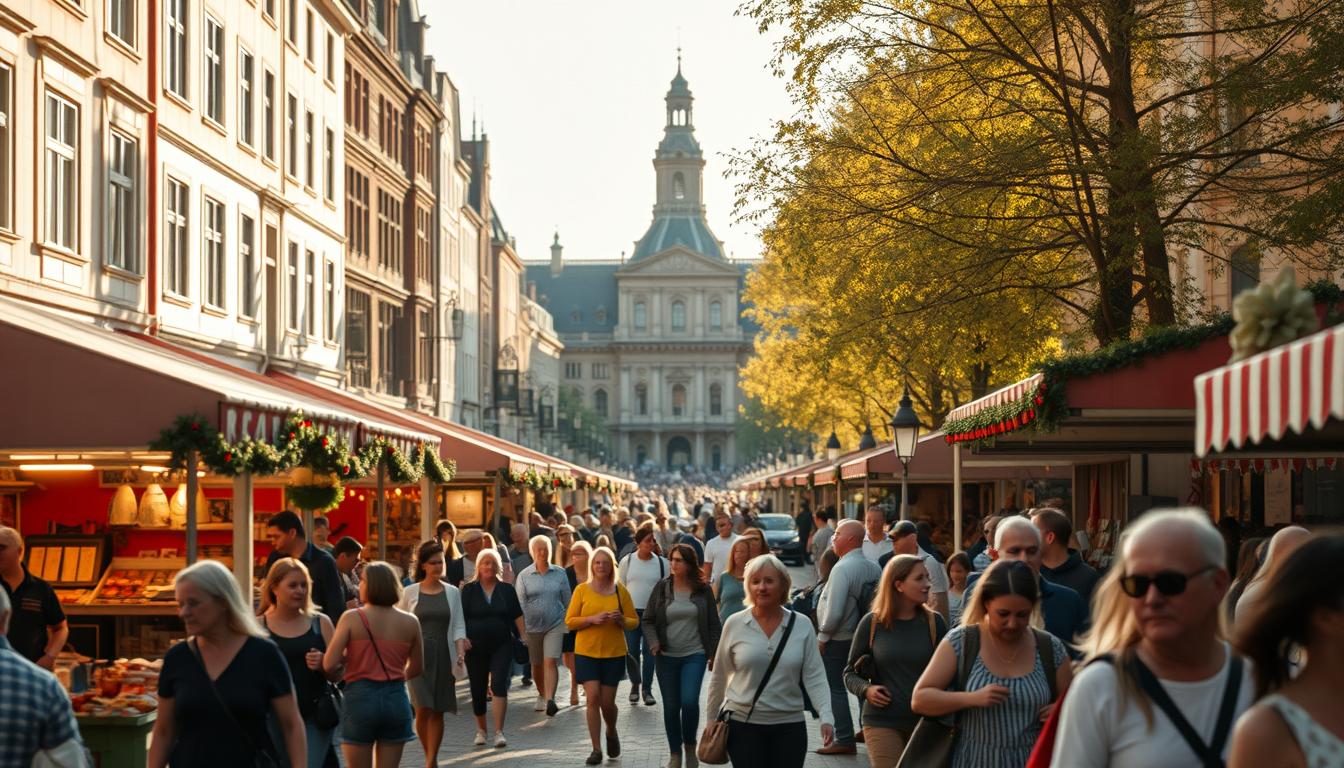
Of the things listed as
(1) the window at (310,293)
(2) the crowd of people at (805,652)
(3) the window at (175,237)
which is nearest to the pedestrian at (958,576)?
(2) the crowd of people at (805,652)

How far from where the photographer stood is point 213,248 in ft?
82.7

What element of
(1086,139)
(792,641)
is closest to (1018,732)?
(792,641)

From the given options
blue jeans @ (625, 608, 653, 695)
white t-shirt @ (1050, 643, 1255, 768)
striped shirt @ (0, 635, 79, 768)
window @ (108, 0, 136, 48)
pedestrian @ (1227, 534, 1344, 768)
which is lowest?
blue jeans @ (625, 608, 653, 695)

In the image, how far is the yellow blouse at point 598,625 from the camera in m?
14.0

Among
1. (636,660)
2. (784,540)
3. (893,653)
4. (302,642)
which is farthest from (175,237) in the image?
(784,540)

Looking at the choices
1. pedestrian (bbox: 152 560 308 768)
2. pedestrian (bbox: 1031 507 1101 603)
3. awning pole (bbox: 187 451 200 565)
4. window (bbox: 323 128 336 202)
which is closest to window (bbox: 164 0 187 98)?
window (bbox: 323 128 336 202)

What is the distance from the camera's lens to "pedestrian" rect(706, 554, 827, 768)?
9.20m

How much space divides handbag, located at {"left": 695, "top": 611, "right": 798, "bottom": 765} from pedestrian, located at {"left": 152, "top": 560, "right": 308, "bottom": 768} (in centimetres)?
262

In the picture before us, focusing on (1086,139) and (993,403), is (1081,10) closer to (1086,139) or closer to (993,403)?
(1086,139)

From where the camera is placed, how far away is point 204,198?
961 inches

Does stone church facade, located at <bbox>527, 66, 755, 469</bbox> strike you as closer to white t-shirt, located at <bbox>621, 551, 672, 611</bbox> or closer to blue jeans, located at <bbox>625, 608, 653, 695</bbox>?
blue jeans, located at <bbox>625, 608, 653, 695</bbox>

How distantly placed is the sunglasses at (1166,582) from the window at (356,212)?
34.1 m

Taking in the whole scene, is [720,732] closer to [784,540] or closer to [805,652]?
[805,652]

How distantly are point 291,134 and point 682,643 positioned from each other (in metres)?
19.5
